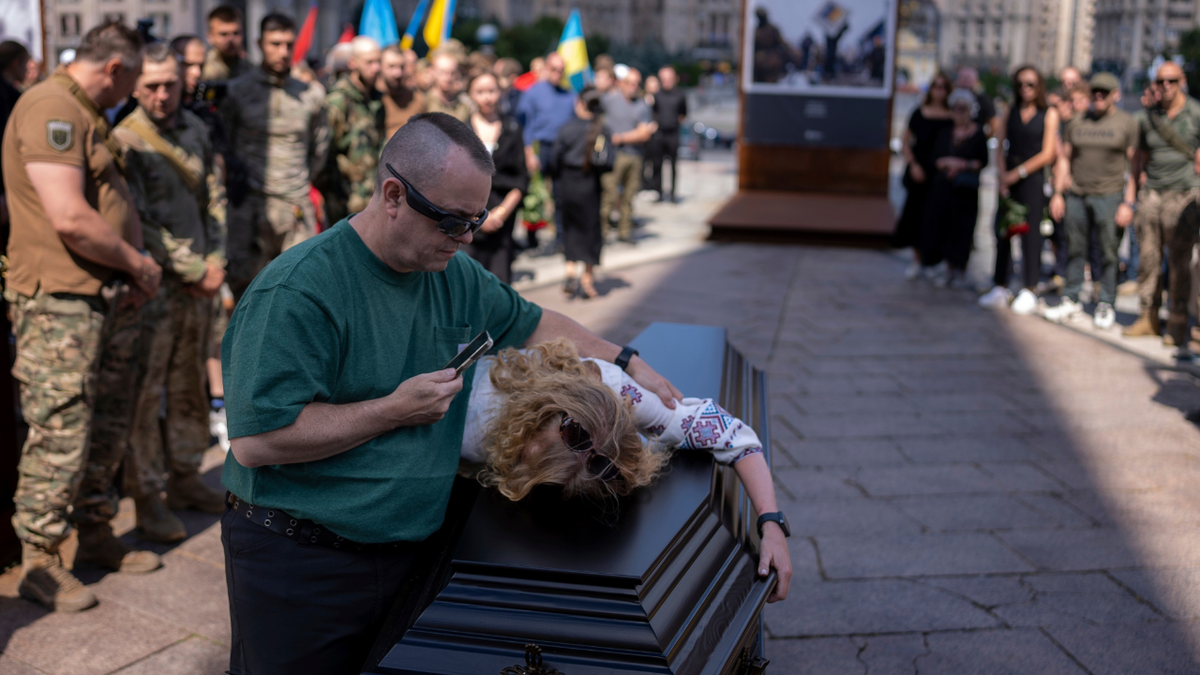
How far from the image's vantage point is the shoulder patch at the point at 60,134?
2.82 m

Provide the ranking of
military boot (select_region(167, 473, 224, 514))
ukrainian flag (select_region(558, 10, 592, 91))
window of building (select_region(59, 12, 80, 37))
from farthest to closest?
1. window of building (select_region(59, 12, 80, 37))
2. ukrainian flag (select_region(558, 10, 592, 91))
3. military boot (select_region(167, 473, 224, 514))

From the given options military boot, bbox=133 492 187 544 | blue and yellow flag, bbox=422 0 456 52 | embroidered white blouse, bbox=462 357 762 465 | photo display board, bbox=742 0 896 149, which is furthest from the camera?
photo display board, bbox=742 0 896 149

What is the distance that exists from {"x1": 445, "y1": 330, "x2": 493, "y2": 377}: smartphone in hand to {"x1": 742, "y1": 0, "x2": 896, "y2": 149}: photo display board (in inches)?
404

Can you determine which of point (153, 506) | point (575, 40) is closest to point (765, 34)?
point (575, 40)

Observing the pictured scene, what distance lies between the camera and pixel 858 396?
17.6 ft

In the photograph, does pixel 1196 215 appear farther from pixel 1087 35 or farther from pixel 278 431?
pixel 1087 35

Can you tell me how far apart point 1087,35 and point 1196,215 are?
126011 mm

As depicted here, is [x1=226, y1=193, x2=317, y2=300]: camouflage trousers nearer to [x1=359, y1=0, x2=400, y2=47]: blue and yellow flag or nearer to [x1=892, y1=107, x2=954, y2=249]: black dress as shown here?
[x1=359, y1=0, x2=400, y2=47]: blue and yellow flag

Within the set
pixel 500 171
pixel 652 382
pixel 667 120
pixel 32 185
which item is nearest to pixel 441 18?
pixel 667 120

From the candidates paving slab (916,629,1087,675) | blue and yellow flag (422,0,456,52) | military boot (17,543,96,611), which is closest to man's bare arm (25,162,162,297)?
military boot (17,543,96,611)

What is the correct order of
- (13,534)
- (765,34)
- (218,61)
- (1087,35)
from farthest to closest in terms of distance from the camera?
(1087,35) < (765,34) < (218,61) < (13,534)

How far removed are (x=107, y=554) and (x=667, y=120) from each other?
1036cm

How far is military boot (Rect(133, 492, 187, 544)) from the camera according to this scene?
3.52 m

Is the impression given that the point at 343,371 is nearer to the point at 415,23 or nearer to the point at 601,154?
the point at 601,154
